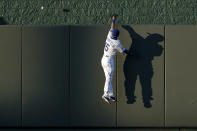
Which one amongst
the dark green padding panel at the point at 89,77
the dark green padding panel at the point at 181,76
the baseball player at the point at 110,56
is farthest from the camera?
the dark green padding panel at the point at 89,77

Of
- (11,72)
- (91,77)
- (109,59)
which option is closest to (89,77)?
(91,77)

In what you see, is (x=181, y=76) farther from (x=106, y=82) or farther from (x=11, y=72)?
(x=11, y=72)

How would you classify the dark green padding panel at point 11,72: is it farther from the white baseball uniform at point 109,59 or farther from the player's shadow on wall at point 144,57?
the player's shadow on wall at point 144,57

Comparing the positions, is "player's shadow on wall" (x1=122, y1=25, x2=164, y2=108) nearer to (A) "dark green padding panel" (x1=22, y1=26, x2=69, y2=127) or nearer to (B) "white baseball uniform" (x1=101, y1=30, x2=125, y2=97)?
(B) "white baseball uniform" (x1=101, y1=30, x2=125, y2=97)

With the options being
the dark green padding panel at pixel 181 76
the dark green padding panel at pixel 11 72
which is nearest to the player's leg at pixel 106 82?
the dark green padding panel at pixel 181 76

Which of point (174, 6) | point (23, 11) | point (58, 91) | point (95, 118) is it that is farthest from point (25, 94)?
point (174, 6)
